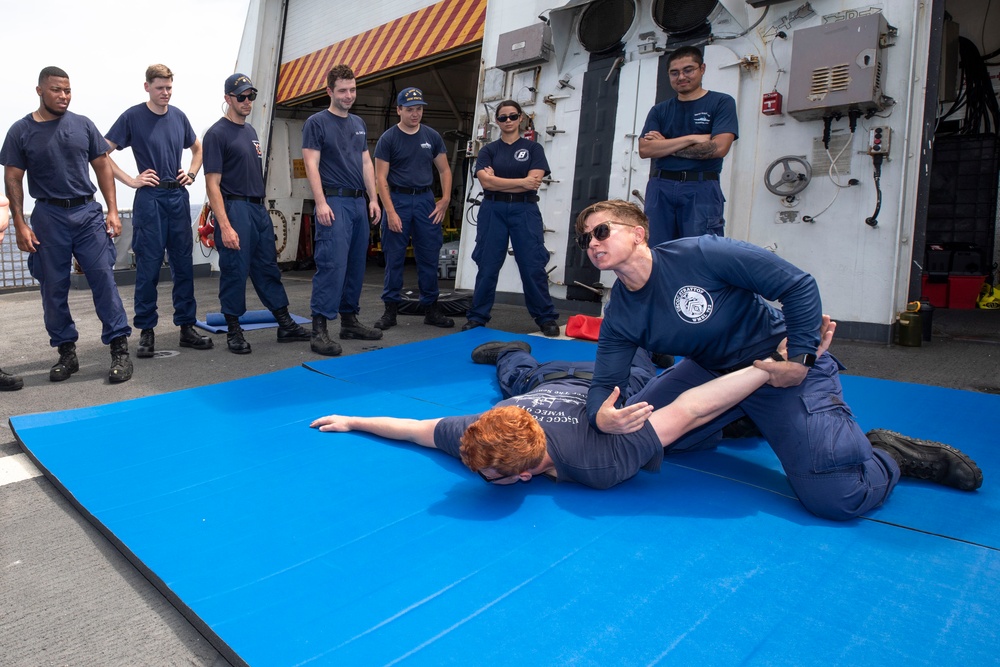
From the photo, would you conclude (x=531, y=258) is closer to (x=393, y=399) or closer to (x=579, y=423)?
(x=393, y=399)

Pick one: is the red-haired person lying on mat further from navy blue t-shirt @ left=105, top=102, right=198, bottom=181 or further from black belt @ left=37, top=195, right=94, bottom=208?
navy blue t-shirt @ left=105, top=102, right=198, bottom=181

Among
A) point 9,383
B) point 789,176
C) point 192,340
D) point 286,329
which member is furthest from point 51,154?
point 789,176

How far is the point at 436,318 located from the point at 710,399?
13.0 ft

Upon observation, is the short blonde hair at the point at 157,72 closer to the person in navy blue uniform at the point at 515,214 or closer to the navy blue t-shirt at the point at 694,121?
the person in navy blue uniform at the point at 515,214

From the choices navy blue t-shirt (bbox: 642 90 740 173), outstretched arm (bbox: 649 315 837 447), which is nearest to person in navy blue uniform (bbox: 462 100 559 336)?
navy blue t-shirt (bbox: 642 90 740 173)

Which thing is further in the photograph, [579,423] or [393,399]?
[393,399]

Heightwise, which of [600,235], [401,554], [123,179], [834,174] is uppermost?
[834,174]

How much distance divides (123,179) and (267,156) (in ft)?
22.4

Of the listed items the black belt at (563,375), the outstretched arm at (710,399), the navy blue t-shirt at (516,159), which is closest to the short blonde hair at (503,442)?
the outstretched arm at (710,399)

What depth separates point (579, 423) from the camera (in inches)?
98.3

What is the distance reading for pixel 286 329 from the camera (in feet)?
18.1

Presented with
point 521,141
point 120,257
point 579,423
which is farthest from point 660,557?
point 120,257

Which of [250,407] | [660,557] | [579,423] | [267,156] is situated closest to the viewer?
[660,557]

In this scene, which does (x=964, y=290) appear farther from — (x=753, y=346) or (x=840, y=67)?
(x=753, y=346)
